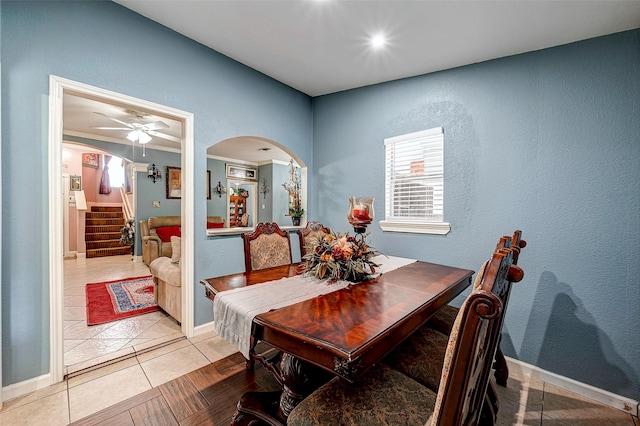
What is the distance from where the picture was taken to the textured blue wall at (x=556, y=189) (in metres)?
1.95

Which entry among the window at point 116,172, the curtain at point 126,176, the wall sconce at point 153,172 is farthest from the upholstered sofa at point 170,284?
the window at point 116,172

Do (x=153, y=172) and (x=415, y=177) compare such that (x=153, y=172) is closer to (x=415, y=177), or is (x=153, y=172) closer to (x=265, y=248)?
(x=265, y=248)

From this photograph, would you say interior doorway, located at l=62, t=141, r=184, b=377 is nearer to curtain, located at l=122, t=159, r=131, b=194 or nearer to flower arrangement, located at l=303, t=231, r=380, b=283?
curtain, located at l=122, t=159, r=131, b=194

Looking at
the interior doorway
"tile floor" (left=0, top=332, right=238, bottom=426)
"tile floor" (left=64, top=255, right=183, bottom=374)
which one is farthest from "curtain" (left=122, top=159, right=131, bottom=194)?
"tile floor" (left=0, top=332, right=238, bottom=426)

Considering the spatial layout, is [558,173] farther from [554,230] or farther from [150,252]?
[150,252]

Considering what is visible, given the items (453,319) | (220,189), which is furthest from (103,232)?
(453,319)

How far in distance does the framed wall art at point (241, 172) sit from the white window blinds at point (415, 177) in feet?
19.7

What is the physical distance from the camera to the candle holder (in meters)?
1.88

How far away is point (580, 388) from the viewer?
2.01m

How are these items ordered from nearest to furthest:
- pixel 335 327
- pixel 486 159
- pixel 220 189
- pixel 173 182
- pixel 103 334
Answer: pixel 335 327 < pixel 486 159 < pixel 103 334 < pixel 173 182 < pixel 220 189

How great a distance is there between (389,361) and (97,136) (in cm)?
692

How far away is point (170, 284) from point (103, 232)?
650 cm

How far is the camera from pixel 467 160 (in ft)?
8.47

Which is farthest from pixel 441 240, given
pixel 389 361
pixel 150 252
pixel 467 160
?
pixel 150 252
